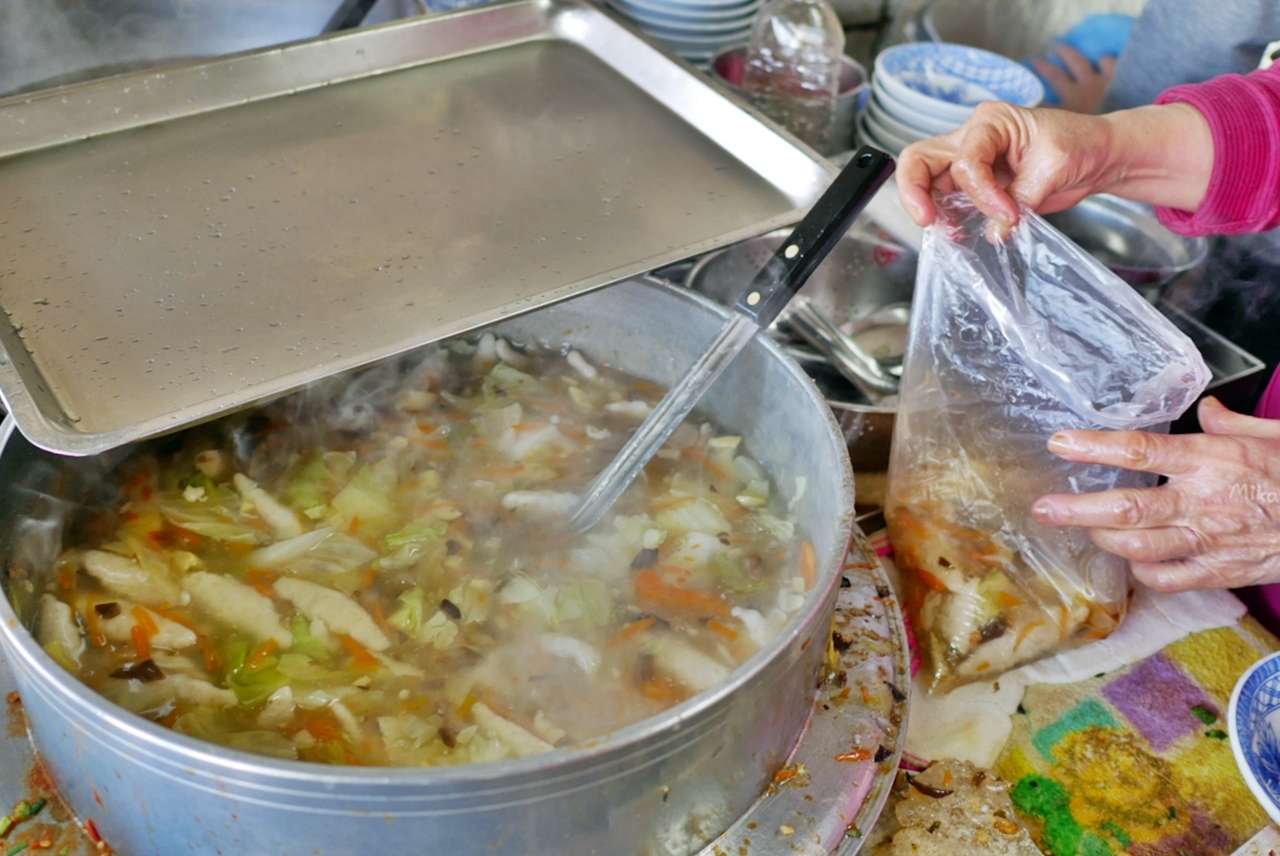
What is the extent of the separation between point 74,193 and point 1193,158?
1.80m

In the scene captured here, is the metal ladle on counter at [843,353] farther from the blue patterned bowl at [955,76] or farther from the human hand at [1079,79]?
the human hand at [1079,79]

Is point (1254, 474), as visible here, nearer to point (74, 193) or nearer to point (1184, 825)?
point (1184, 825)

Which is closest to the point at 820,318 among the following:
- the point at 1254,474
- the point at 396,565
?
the point at 1254,474

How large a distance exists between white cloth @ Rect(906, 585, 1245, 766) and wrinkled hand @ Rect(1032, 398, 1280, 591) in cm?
19

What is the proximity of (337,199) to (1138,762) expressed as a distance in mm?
1434

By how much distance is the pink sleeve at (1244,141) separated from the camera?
1.70 metres

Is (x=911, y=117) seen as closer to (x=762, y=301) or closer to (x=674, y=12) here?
(x=674, y=12)

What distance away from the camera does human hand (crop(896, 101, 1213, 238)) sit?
4.95 feet

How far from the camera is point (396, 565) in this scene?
4.59ft

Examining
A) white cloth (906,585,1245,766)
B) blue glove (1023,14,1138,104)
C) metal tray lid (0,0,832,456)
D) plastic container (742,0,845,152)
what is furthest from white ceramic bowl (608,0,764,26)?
white cloth (906,585,1245,766)

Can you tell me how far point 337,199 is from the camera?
1445 mm

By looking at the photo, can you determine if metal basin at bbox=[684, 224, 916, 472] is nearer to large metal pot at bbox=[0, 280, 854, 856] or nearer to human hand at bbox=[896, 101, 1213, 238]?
human hand at bbox=[896, 101, 1213, 238]

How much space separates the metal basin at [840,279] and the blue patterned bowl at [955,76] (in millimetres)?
420

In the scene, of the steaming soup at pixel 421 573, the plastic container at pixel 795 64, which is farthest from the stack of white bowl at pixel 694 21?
the steaming soup at pixel 421 573
